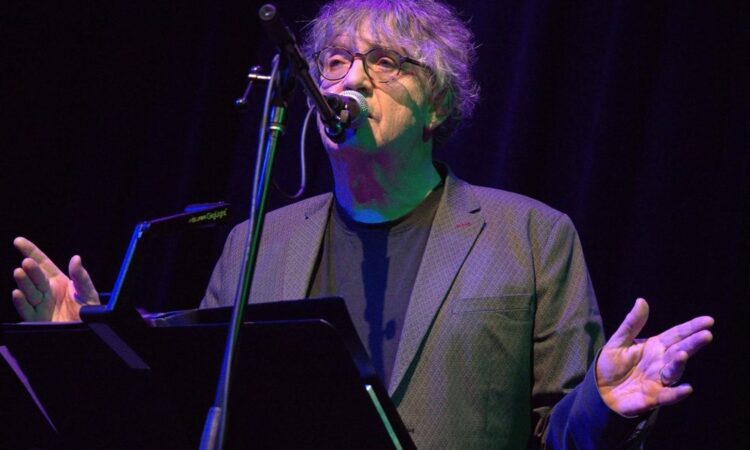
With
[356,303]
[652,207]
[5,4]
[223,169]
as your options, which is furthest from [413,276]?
[5,4]

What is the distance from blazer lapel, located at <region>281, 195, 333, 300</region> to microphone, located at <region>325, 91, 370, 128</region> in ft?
1.92

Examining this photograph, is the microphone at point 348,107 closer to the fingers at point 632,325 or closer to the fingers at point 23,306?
the fingers at point 632,325

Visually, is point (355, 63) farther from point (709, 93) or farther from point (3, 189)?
point (3, 189)

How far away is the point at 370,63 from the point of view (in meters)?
2.42

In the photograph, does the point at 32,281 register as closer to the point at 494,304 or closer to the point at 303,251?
the point at 303,251

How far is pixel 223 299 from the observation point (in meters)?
2.53

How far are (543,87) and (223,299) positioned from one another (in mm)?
1347

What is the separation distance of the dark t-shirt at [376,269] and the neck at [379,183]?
27 millimetres

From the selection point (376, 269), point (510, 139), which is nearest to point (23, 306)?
point (376, 269)

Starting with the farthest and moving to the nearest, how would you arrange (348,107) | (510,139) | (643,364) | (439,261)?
(510,139) → (439,261) → (348,107) → (643,364)

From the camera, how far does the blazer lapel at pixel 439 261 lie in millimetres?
2080

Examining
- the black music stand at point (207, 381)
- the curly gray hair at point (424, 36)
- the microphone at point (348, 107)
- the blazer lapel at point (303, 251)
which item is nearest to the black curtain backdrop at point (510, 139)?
the curly gray hair at point (424, 36)

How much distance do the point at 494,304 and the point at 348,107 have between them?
66 cm

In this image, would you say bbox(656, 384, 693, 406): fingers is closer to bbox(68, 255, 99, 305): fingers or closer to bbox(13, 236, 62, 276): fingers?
bbox(68, 255, 99, 305): fingers
